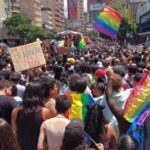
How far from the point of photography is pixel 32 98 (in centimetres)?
516

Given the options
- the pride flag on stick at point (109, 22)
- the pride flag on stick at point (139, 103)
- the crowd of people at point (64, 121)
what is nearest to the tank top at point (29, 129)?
the crowd of people at point (64, 121)

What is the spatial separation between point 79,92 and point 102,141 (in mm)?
1308

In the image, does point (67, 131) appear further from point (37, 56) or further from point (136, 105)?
point (37, 56)

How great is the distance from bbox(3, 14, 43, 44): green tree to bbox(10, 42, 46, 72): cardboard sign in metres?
59.6

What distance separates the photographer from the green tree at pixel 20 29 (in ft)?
229

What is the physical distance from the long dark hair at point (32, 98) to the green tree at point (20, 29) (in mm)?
64861

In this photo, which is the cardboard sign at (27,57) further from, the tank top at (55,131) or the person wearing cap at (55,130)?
the tank top at (55,131)

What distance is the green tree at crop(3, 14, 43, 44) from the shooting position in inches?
2744

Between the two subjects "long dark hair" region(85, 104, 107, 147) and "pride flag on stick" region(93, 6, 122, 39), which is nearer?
"long dark hair" region(85, 104, 107, 147)

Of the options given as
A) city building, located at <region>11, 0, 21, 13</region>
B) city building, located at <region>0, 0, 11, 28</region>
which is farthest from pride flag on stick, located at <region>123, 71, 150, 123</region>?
city building, located at <region>11, 0, 21, 13</region>

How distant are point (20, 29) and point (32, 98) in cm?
6672

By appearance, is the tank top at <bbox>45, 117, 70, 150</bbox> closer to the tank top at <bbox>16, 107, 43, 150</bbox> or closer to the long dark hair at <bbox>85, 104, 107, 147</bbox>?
the long dark hair at <bbox>85, 104, 107, 147</bbox>

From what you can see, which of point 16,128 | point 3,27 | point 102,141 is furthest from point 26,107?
point 3,27

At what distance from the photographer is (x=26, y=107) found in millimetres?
5172
